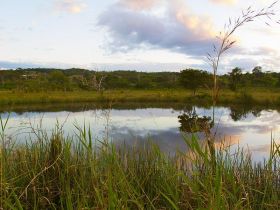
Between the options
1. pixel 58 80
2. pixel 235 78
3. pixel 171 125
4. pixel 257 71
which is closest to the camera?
pixel 171 125

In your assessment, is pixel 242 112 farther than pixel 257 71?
No

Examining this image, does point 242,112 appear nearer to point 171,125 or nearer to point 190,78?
point 171,125

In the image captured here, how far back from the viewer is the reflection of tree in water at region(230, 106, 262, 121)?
97.1ft

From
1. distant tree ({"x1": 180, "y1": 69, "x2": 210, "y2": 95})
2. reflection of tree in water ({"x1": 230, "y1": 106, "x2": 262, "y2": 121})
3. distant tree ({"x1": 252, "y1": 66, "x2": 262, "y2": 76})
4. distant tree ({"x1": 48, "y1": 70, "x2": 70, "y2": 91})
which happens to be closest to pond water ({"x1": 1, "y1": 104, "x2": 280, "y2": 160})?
reflection of tree in water ({"x1": 230, "y1": 106, "x2": 262, "y2": 121})

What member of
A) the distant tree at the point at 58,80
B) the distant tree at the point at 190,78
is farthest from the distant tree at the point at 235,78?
the distant tree at the point at 58,80

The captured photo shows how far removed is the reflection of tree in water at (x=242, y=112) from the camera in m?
Result: 29.6

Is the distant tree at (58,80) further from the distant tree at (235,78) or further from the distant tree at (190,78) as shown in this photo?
the distant tree at (235,78)

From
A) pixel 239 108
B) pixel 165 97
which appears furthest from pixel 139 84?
pixel 239 108

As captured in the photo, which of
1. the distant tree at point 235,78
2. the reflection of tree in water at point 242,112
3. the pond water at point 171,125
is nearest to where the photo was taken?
the pond water at point 171,125

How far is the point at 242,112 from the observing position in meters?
32.0

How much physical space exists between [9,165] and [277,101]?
32574 mm

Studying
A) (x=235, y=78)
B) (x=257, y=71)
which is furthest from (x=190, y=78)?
(x=257, y=71)

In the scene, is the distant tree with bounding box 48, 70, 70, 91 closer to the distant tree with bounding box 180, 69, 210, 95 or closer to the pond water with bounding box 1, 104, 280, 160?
the distant tree with bounding box 180, 69, 210, 95

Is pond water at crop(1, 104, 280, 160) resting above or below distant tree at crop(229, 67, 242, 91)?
below
